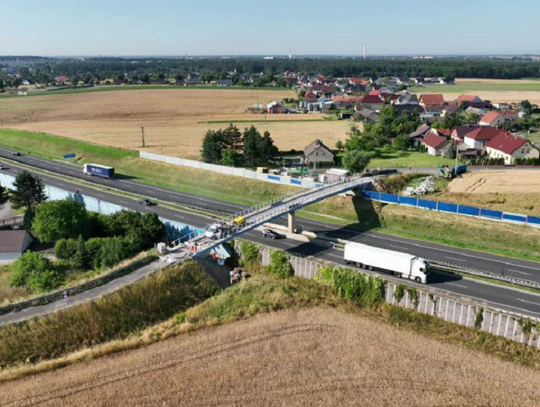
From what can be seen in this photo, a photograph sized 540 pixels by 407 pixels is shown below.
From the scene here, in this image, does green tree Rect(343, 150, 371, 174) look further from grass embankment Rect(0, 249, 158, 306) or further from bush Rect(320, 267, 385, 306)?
grass embankment Rect(0, 249, 158, 306)

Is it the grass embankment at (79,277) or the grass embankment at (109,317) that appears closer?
the grass embankment at (109,317)

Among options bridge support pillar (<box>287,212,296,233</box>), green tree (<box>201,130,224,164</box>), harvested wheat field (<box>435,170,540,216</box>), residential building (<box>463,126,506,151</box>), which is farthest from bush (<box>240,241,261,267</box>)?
residential building (<box>463,126,506,151</box>)

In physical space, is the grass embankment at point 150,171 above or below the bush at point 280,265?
above

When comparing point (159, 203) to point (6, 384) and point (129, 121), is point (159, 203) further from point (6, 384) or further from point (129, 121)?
point (129, 121)

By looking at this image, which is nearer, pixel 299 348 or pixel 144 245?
pixel 299 348

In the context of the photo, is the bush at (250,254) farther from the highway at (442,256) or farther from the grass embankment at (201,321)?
the highway at (442,256)

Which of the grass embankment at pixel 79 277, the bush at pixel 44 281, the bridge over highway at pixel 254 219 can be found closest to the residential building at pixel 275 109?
the bridge over highway at pixel 254 219

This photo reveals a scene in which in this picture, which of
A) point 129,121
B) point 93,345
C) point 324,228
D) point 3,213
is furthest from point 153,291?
point 129,121
